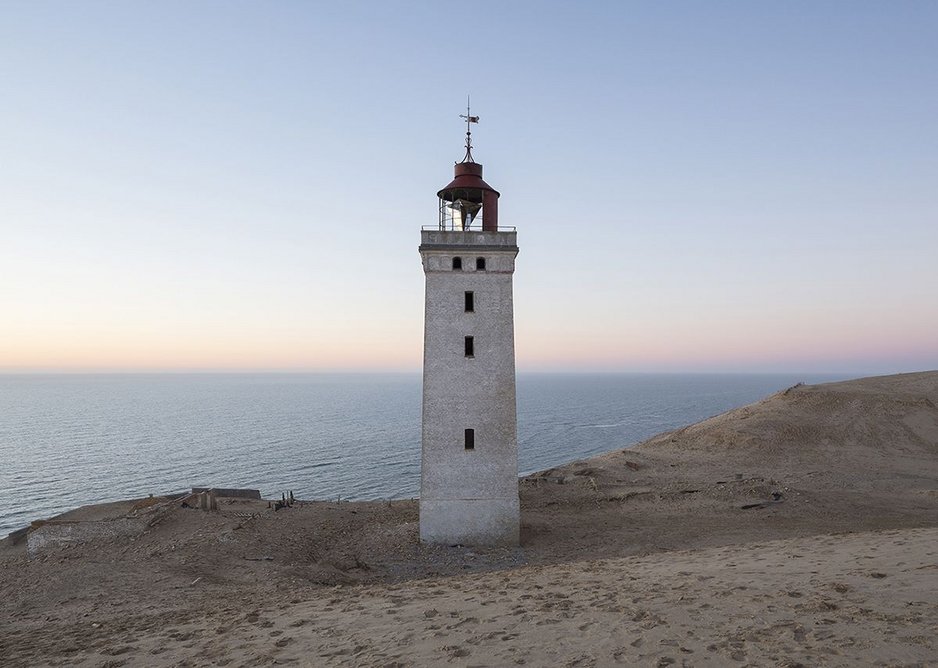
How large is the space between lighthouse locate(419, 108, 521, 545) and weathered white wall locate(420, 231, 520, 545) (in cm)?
4

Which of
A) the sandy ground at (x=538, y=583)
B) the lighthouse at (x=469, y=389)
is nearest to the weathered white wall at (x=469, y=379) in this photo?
the lighthouse at (x=469, y=389)

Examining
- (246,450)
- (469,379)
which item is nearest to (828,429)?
(469,379)

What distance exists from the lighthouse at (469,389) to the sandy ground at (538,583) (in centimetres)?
155

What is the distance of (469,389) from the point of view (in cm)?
2227

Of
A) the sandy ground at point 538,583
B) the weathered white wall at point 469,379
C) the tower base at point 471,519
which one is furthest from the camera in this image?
the tower base at point 471,519

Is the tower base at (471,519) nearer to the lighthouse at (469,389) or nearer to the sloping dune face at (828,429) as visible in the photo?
the lighthouse at (469,389)

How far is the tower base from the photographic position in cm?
2247

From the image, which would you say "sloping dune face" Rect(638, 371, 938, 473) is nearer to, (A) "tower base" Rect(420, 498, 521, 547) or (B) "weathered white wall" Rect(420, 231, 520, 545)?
(A) "tower base" Rect(420, 498, 521, 547)

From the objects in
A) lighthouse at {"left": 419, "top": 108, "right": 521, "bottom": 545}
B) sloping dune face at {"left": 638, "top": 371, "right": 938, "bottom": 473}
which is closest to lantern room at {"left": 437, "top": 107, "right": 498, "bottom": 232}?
lighthouse at {"left": 419, "top": 108, "right": 521, "bottom": 545}

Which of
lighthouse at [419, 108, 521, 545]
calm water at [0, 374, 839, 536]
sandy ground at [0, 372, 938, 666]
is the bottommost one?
calm water at [0, 374, 839, 536]

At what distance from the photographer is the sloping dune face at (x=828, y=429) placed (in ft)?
135

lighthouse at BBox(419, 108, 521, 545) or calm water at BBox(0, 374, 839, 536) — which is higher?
lighthouse at BBox(419, 108, 521, 545)

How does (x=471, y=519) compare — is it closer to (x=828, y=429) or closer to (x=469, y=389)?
(x=469, y=389)

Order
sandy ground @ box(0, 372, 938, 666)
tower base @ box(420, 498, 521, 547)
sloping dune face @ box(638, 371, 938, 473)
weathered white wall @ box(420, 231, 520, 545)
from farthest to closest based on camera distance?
sloping dune face @ box(638, 371, 938, 473) < tower base @ box(420, 498, 521, 547) < weathered white wall @ box(420, 231, 520, 545) < sandy ground @ box(0, 372, 938, 666)
